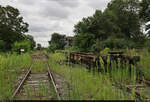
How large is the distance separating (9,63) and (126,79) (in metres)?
7.21

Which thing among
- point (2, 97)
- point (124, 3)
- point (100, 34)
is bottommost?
point (2, 97)

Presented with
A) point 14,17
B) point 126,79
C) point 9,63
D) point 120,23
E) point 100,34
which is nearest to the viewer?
point 126,79

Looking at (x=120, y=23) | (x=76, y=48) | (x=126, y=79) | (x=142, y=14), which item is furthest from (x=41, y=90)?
(x=120, y=23)

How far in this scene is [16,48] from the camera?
27.3m

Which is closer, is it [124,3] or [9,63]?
[9,63]

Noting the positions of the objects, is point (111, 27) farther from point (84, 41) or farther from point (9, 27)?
point (9, 27)

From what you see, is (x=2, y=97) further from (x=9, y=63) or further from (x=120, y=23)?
(x=120, y=23)

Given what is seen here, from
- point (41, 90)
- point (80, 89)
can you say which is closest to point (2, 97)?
point (41, 90)

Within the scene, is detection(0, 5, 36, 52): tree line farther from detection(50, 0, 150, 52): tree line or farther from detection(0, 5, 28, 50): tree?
detection(50, 0, 150, 52): tree line

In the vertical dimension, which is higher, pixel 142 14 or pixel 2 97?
pixel 142 14

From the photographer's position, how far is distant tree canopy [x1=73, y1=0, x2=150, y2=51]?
87.7 feet

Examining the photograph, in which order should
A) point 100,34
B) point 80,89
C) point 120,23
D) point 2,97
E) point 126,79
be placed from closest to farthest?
point 2,97 → point 80,89 → point 126,79 → point 100,34 → point 120,23

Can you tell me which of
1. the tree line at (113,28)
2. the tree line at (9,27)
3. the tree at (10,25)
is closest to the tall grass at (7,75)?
the tree line at (113,28)

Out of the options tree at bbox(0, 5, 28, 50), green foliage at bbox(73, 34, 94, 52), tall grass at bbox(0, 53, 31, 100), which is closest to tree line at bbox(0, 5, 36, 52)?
tree at bbox(0, 5, 28, 50)
